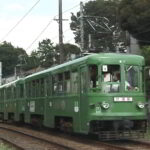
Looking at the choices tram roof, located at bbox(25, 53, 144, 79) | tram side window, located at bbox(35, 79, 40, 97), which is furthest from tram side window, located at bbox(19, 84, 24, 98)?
tram roof, located at bbox(25, 53, 144, 79)

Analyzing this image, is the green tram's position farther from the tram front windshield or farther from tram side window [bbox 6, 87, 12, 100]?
tram side window [bbox 6, 87, 12, 100]

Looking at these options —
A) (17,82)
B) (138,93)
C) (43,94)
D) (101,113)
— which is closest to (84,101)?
(101,113)

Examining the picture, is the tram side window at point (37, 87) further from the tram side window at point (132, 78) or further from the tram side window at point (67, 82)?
the tram side window at point (132, 78)

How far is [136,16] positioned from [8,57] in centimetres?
7697

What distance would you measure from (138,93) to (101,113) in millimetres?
1497

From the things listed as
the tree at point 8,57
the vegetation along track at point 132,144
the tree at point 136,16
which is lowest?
the vegetation along track at point 132,144

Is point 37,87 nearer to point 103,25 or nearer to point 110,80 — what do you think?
point 110,80

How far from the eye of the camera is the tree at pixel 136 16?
35.2 m

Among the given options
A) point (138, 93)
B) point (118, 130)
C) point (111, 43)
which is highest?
point (111, 43)

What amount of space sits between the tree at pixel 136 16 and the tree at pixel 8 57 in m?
74.5

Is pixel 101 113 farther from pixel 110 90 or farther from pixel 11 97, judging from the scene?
pixel 11 97

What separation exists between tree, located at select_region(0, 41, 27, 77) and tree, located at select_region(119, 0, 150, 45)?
74.5 m

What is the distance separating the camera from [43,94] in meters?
22.0

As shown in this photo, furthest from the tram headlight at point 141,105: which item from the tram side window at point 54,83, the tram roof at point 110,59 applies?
the tram side window at point 54,83
